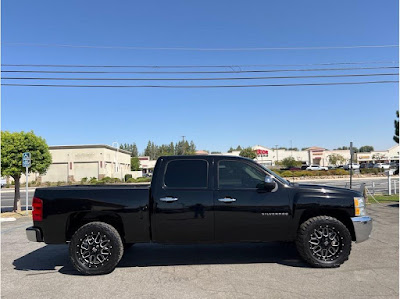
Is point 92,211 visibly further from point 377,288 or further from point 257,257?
point 377,288

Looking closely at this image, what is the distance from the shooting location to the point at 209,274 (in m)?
4.68

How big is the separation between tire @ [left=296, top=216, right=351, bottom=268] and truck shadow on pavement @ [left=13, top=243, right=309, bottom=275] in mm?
283

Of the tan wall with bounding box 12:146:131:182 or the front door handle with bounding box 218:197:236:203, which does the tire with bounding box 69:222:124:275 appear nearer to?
the front door handle with bounding box 218:197:236:203

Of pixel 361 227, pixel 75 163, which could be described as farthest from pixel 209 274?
pixel 75 163

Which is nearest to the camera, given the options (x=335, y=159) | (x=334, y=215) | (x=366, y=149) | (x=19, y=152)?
(x=334, y=215)

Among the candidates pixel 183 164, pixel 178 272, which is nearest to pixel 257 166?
pixel 183 164

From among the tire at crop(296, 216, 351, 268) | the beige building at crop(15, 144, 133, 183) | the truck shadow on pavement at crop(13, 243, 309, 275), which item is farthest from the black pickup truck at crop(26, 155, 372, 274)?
the beige building at crop(15, 144, 133, 183)

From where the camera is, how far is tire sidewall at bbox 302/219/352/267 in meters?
4.85

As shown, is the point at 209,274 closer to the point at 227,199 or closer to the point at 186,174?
the point at 227,199

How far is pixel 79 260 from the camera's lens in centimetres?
478

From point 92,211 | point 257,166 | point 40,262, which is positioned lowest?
point 40,262

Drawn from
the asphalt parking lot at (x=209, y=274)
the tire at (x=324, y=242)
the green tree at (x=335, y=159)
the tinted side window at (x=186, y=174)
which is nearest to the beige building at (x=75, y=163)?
the asphalt parking lot at (x=209, y=274)

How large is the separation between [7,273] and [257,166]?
4.60 m

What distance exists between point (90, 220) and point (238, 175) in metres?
2.63
